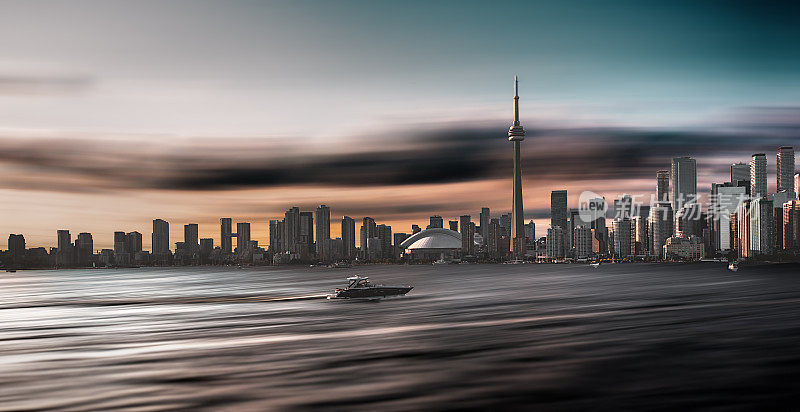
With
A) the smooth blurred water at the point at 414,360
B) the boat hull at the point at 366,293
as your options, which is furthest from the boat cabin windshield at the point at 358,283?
the smooth blurred water at the point at 414,360

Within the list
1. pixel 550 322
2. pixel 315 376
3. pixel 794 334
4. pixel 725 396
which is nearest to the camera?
pixel 725 396

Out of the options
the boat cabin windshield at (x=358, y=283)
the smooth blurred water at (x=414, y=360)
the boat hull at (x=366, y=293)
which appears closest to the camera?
the smooth blurred water at (x=414, y=360)

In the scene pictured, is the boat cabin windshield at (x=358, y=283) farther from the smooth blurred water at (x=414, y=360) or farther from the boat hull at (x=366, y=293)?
the smooth blurred water at (x=414, y=360)

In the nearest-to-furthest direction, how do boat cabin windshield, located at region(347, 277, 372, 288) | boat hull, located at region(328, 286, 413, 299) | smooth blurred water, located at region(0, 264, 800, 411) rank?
1. smooth blurred water, located at region(0, 264, 800, 411)
2. boat hull, located at region(328, 286, 413, 299)
3. boat cabin windshield, located at region(347, 277, 372, 288)

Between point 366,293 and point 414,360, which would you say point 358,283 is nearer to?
point 366,293

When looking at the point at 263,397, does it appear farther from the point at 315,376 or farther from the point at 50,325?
the point at 50,325

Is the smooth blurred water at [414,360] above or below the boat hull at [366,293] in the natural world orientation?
above

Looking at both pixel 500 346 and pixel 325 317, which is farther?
pixel 325 317

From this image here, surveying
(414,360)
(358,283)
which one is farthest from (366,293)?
(414,360)

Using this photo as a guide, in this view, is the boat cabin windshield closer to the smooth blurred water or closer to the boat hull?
the boat hull

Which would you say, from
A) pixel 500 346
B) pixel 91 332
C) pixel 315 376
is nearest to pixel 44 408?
pixel 315 376

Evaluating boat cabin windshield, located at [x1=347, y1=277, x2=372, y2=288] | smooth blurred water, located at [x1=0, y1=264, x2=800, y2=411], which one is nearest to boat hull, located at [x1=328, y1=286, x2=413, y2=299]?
boat cabin windshield, located at [x1=347, y1=277, x2=372, y2=288]
